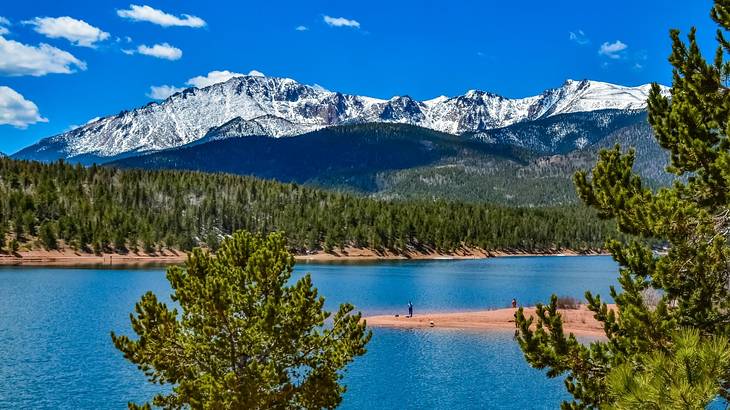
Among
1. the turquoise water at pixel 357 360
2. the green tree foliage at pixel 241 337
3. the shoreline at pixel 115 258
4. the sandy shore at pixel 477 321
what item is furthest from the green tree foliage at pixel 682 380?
the shoreline at pixel 115 258

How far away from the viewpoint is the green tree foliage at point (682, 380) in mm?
8164

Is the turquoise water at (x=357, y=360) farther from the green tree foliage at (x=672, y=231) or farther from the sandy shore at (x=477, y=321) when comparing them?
the green tree foliage at (x=672, y=231)

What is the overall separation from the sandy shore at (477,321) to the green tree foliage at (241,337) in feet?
143

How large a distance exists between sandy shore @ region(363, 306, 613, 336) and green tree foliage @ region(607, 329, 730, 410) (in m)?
52.2

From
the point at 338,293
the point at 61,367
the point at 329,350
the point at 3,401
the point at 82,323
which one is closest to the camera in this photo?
the point at 329,350

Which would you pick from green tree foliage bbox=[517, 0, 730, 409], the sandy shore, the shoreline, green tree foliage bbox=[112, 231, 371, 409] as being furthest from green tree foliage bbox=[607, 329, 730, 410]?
the shoreline

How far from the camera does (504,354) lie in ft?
162

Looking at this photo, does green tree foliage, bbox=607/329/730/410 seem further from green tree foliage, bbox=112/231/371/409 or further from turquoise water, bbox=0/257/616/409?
turquoise water, bbox=0/257/616/409

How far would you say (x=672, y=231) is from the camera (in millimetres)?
14133

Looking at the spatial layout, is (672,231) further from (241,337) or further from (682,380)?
(241,337)

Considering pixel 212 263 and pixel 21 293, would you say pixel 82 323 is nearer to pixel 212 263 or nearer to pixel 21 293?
pixel 21 293

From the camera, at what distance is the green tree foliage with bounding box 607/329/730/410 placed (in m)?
8.16

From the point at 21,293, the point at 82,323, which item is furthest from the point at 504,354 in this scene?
the point at 21,293

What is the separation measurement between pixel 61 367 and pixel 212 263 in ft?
97.7
